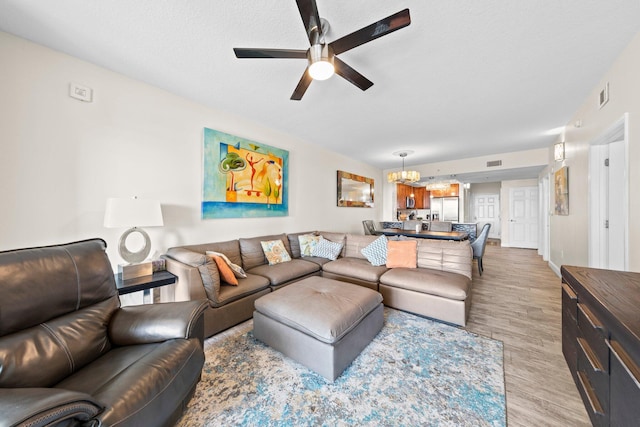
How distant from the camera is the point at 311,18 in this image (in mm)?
1438

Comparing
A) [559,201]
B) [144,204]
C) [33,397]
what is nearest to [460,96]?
[559,201]

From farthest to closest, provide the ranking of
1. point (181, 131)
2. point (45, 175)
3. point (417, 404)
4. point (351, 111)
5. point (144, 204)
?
point (351, 111) → point (181, 131) → point (144, 204) → point (45, 175) → point (417, 404)

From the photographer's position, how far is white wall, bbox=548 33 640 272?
1.88 m

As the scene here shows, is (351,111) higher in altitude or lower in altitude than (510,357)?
higher

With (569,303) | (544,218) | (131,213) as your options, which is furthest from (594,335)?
(544,218)

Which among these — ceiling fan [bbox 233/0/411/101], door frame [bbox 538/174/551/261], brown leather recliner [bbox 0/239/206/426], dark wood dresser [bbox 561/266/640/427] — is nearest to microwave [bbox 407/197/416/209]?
door frame [bbox 538/174/551/261]

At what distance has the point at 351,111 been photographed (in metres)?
3.27

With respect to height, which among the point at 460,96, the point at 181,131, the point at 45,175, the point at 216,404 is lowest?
the point at 216,404

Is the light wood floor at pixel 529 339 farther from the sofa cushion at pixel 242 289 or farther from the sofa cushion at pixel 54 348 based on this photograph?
the sofa cushion at pixel 54 348

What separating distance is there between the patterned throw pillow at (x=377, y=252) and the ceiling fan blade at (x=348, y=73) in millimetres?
2111

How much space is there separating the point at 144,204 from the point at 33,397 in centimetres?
170

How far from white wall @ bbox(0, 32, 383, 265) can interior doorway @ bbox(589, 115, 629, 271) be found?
457cm

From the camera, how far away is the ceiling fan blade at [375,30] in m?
1.34

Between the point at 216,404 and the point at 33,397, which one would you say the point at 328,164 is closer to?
the point at 216,404
